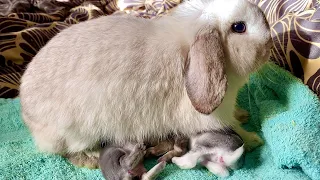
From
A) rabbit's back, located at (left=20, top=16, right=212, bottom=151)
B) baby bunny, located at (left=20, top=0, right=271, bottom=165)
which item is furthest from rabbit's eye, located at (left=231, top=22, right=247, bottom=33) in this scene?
rabbit's back, located at (left=20, top=16, right=212, bottom=151)

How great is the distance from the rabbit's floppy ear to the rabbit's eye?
10cm

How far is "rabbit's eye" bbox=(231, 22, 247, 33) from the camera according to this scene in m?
1.11

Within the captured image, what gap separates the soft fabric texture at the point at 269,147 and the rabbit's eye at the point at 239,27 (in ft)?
0.99

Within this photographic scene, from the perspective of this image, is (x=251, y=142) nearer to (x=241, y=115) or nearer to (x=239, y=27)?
(x=241, y=115)

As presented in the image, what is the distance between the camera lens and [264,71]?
140 centimetres

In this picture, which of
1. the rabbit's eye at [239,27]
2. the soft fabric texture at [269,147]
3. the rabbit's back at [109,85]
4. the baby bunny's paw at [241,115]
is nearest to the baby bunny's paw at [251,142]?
the soft fabric texture at [269,147]

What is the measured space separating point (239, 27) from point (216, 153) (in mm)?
389

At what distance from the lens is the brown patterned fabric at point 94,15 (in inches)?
51.6

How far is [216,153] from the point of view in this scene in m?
1.12

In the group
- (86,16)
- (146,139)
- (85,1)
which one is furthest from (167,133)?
(85,1)

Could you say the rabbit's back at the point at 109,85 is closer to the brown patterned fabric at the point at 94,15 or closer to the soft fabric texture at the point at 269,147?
the soft fabric texture at the point at 269,147

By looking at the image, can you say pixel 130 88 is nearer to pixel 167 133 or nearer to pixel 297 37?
pixel 167 133

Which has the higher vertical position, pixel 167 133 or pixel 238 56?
pixel 238 56

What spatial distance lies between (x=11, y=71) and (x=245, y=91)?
114cm
